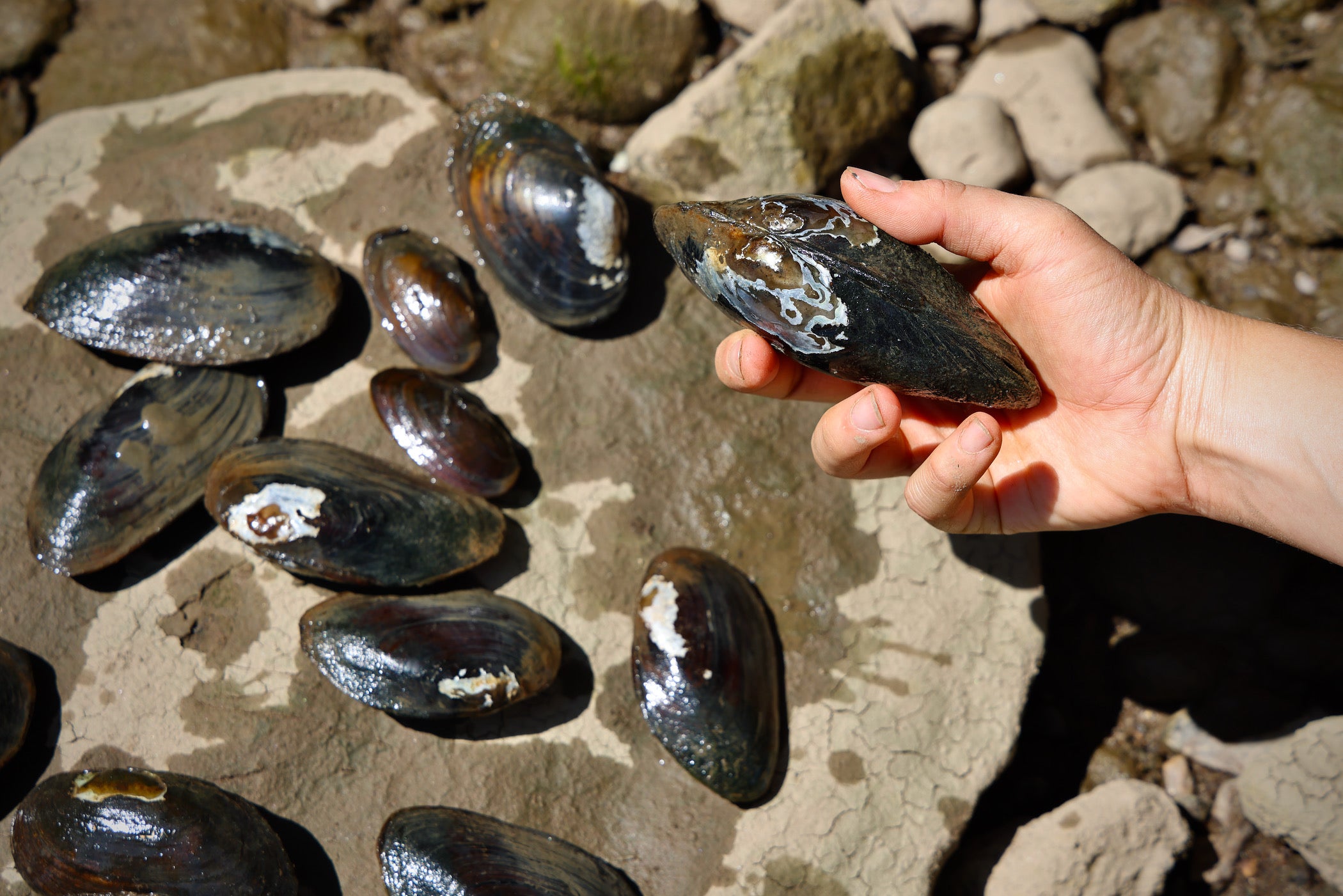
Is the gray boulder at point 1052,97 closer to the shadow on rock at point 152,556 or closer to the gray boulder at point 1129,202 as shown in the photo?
the gray boulder at point 1129,202

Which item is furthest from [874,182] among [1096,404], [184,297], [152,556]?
[152,556]

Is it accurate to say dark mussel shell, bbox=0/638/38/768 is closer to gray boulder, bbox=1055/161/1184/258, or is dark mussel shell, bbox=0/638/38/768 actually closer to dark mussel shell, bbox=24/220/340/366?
dark mussel shell, bbox=24/220/340/366

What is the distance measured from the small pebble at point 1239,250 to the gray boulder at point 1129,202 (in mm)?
282

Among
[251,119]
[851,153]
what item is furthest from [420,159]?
[851,153]

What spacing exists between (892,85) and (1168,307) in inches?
68.9

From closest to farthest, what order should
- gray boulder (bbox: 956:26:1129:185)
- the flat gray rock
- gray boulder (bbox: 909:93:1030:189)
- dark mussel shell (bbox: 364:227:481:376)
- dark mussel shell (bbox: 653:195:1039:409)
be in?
1. dark mussel shell (bbox: 653:195:1039:409)
2. the flat gray rock
3. dark mussel shell (bbox: 364:227:481:376)
4. gray boulder (bbox: 909:93:1030:189)
5. gray boulder (bbox: 956:26:1129:185)

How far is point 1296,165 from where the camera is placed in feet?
11.3

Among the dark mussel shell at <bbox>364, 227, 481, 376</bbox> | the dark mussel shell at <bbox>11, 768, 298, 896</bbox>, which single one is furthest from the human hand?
the dark mussel shell at <bbox>11, 768, 298, 896</bbox>

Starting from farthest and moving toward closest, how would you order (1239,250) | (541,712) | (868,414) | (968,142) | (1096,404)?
(1239,250) < (968,142) < (541,712) < (1096,404) < (868,414)

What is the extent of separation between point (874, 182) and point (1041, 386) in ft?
2.54

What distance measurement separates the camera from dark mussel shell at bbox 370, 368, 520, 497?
2.58 meters

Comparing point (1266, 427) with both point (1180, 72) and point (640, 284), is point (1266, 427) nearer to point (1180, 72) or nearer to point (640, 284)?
point (640, 284)

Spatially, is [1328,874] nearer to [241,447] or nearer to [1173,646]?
[1173,646]

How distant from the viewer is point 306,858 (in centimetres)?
245
